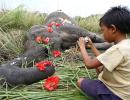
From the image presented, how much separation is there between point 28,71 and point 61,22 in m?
2.39

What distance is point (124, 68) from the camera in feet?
15.1

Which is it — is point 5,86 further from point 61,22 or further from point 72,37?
point 61,22

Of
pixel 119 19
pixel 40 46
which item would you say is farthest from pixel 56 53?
pixel 119 19

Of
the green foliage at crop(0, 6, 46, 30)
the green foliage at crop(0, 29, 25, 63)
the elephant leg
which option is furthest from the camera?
the green foliage at crop(0, 6, 46, 30)

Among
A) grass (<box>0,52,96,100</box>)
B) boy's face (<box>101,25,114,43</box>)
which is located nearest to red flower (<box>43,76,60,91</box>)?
grass (<box>0,52,96,100</box>)

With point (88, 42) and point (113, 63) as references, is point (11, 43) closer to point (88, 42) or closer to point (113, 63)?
point (88, 42)

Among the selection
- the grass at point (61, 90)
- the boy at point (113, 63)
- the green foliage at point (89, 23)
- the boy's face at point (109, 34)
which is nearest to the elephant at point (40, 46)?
the grass at point (61, 90)

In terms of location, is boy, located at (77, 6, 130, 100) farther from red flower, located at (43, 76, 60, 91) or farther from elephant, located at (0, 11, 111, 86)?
elephant, located at (0, 11, 111, 86)

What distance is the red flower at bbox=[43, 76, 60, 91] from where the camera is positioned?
5141 millimetres

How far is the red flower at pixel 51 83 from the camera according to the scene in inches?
202

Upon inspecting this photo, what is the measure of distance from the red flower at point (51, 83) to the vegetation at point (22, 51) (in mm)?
53

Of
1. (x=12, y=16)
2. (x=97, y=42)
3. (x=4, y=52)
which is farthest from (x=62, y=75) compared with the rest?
(x=12, y=16)

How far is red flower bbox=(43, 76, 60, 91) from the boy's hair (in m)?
0.94

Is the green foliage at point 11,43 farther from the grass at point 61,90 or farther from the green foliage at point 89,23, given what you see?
the green foliage at point 89,23
